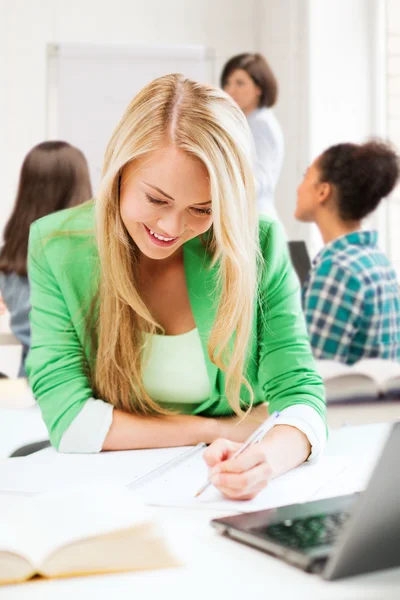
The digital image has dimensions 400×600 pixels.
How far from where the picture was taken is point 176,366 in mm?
1398

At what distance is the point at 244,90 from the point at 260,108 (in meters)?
0.14

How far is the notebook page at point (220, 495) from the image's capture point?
0.94 m

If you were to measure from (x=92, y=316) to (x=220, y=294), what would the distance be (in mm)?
232

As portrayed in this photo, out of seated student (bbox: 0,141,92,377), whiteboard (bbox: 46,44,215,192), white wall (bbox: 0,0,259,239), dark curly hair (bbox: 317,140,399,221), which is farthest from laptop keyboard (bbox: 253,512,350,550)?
white wall (bbox: 0,0,259,239)

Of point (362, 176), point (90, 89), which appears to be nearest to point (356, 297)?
point (362, 176)

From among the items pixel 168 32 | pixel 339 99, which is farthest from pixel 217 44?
pixel 339 99

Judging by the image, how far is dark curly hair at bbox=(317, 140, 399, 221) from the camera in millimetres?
2771

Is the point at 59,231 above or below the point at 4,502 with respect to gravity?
above

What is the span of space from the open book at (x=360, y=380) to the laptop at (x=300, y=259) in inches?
31.9

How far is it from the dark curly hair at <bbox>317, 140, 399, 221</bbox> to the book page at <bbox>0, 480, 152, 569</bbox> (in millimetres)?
2114

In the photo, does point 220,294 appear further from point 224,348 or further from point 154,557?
point 154,557

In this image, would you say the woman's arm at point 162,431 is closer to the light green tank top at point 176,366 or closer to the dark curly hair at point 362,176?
the light green tank top at point 176,366

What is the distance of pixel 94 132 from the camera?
4.95 meters

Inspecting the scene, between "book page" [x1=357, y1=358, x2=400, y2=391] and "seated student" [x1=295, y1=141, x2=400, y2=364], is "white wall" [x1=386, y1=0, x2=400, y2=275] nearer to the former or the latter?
"seated student" [x1=295, y1=141, x2=400, y2=364]
